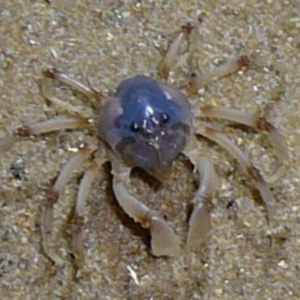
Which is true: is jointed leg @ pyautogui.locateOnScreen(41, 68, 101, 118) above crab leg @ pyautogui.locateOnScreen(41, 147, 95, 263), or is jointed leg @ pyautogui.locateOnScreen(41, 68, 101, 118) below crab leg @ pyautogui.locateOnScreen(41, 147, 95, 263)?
above

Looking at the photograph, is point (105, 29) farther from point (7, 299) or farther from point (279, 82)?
point (7, 299)

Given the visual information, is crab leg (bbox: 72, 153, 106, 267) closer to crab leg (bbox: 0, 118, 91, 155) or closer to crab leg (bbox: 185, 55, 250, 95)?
crab leg (bbox: 0, 118, 91, 155)

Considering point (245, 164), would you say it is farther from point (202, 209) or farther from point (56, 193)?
point (56, 193)

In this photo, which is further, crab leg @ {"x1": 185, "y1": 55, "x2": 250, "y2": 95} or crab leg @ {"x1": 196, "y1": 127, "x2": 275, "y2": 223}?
crab leg @ {"x1": 185, "y1": 55, "x2": 250, "y2": 95}

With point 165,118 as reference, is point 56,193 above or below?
below

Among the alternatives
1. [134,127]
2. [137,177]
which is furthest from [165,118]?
[137,177]

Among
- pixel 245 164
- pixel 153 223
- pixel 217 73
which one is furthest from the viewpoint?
pixel 217 73

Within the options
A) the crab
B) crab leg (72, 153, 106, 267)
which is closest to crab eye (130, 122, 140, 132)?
the crab
